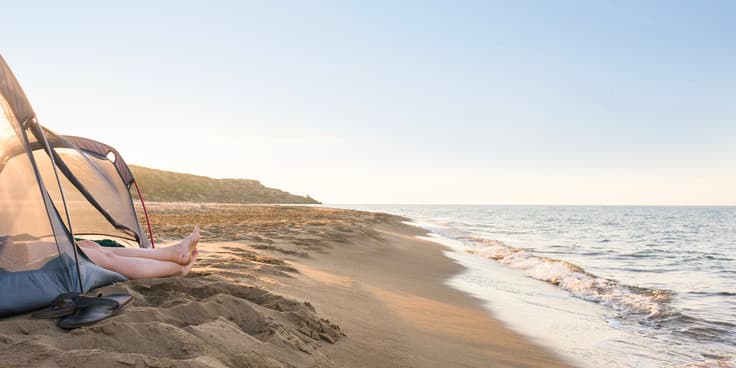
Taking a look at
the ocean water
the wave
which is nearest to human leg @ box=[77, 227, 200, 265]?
the ocean water

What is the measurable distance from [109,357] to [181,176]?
247 ft

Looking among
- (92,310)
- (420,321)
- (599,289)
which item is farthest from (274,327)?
(599,289)

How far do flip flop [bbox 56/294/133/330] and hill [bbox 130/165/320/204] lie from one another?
179 feet

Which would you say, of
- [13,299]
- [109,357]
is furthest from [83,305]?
[109,357]

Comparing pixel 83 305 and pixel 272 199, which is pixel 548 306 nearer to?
pixel 83 305

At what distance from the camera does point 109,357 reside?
2354 millimetres

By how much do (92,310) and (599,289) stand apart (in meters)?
9.02

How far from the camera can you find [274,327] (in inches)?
132

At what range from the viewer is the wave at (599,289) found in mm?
7701

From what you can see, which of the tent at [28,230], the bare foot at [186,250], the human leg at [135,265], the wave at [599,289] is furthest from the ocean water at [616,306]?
the tent at [28,230]

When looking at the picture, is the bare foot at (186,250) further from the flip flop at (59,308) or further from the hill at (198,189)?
the hill at (198,189)

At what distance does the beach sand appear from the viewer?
2604 mm

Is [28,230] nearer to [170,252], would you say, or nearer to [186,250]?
[170,252]

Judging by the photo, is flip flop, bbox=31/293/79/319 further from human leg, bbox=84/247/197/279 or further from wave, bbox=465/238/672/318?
wave, bbox=465/238/672/318
